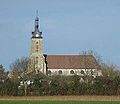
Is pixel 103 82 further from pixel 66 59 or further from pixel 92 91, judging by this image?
pixel 66 59

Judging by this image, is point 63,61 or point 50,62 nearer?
point 63,61

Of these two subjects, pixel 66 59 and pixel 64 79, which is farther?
pixel 66 59

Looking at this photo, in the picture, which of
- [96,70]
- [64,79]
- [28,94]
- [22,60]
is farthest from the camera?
[22,60]

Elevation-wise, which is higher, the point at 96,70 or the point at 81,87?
the point at 96,70

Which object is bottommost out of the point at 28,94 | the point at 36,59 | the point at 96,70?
the point at 28,94

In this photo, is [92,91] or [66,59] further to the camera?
[66,59]

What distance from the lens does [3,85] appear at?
62281 millimetres

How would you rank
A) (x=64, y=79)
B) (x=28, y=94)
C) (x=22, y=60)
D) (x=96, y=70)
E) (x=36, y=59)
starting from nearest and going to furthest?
1. (x=28, y=94)
2. (x=64, y=79)
3. (x=96, y=70)
4. (x=22, y=60)
5. (x=36, y=59)

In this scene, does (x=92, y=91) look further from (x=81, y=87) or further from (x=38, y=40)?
(x=38, y=40)

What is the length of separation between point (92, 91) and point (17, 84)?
12.8m

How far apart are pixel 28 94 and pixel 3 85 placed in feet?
15.9

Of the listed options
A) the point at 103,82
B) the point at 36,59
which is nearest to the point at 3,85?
the point at 103,82

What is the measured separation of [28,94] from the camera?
60625 millimetres

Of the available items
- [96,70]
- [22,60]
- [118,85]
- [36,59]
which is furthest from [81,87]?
[36,59]
